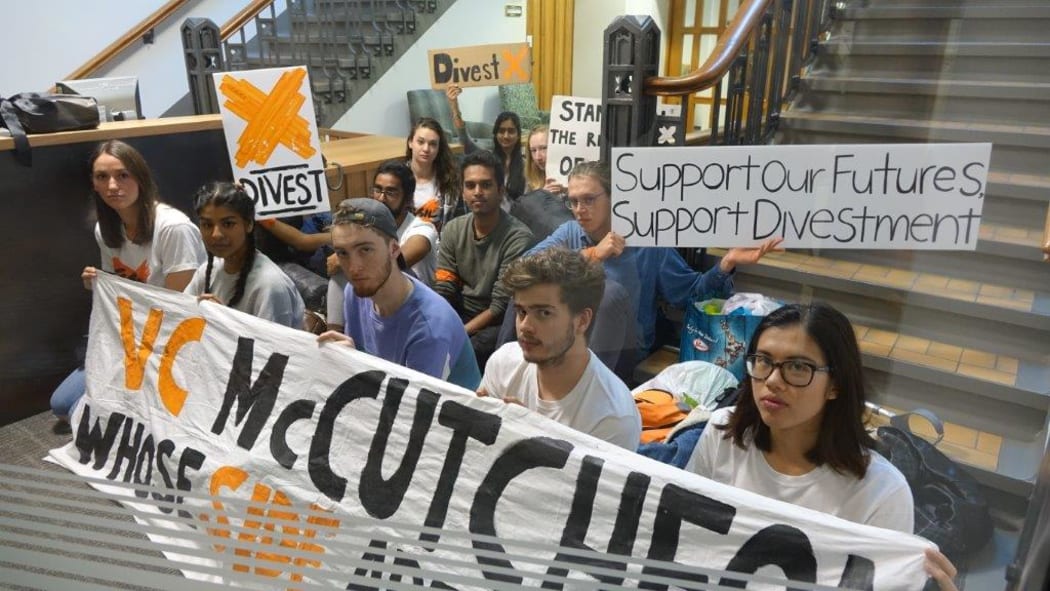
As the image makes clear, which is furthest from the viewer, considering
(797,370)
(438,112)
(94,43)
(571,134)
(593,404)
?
(438,112)

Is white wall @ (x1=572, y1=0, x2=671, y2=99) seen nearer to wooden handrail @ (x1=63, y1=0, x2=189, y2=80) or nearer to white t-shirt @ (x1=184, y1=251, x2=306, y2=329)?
wooden handrail @ (x1=63, y1=0, x2=189, y2=80)

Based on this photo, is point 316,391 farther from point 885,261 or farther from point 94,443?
point 885,261

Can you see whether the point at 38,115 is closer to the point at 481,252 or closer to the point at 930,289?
the point at 481,252

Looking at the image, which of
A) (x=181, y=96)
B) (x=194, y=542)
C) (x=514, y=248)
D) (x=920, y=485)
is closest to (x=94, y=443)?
(x=514, y=248)

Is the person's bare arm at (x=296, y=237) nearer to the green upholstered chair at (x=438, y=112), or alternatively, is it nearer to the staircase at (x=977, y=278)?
the staircase at (x=977, y=278)

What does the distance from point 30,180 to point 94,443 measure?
1.00m

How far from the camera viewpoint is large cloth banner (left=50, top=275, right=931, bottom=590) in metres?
1.04

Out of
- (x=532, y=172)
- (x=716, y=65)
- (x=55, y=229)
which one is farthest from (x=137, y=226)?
(x=716, y=65)

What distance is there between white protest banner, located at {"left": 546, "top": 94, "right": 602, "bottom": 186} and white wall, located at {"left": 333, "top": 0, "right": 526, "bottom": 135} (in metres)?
2.95

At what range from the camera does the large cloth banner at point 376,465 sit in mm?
1042

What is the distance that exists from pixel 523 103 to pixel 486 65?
1.31 meters

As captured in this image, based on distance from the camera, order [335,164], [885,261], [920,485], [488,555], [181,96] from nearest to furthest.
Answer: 1. [488,555]
2. [920,485]
3. [885,261]
4. [335,164]
5. [181,96]

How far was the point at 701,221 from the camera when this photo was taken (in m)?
1.59

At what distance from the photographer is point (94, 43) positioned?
4762mm
